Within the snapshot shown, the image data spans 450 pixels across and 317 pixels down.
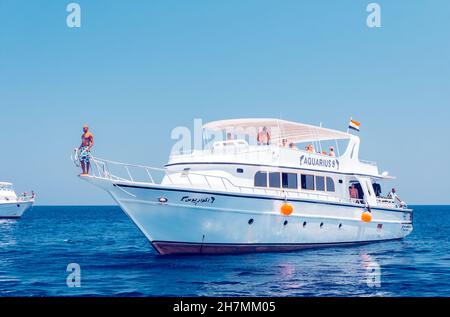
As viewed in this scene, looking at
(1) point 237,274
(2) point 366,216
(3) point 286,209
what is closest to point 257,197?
(3) point 286,209

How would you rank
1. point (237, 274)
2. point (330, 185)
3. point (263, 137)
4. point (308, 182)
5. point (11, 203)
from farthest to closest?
point (11, 203)
point (330, 185)
point (263, 137)
point (308, 182)
point (237, 274)

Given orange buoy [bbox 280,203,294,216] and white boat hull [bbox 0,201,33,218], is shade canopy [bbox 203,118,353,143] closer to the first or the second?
orange buoy [bbox 280,203,294,216]

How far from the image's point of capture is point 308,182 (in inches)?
813

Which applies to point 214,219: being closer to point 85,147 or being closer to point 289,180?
point 289,180

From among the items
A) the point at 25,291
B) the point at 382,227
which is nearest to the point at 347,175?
the point at 382,227

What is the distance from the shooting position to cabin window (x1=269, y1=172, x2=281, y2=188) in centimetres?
1930

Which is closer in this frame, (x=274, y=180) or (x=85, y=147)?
(x=85, y=147)

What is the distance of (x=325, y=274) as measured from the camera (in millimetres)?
14523

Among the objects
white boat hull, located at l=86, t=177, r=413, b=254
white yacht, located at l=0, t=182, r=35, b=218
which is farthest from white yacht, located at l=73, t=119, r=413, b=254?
white yacht, located at l=0, t=182, r=35, b=218

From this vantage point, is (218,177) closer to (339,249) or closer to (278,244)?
(278,244)

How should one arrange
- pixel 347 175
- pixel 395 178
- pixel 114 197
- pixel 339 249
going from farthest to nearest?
pixel 395 178 → pixel 347 175 → pixel 339 249 → pixel 114 197

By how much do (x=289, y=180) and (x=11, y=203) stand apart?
173 feet

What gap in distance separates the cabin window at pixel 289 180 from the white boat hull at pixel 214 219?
978 millimetres
